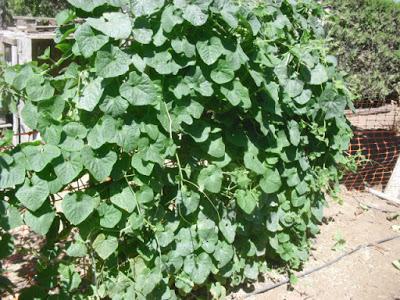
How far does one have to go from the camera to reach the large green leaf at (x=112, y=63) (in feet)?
6.10

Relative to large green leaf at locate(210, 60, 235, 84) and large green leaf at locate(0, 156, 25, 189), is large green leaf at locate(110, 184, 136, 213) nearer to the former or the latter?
large green leaf at locate(0, 156, 25, 189)

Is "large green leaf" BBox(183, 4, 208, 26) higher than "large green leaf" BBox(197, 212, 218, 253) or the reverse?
higher

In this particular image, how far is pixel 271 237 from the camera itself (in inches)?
119

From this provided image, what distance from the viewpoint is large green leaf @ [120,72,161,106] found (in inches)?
75.7

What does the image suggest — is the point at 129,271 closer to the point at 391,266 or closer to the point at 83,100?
the point at 83,100

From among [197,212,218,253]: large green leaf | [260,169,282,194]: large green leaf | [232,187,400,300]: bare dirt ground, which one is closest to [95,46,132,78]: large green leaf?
[197,212,218,253]: large green leaf

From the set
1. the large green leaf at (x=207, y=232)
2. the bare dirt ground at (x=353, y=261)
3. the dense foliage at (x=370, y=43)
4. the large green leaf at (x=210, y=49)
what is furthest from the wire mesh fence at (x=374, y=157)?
the large green leaf at (x=210, y=49)

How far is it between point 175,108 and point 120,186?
1.46ft

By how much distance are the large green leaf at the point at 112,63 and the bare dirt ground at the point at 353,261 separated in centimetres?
176

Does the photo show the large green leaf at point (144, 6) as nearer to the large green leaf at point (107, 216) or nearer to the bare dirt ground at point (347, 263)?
the large green leaf at point (107, 216)

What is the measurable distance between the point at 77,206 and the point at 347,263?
2330mm

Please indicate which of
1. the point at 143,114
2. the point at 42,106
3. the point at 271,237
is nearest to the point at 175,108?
the point at 143,114

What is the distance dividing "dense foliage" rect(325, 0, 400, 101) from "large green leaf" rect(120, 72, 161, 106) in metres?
5.58

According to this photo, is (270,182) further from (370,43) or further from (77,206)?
(370,43)
